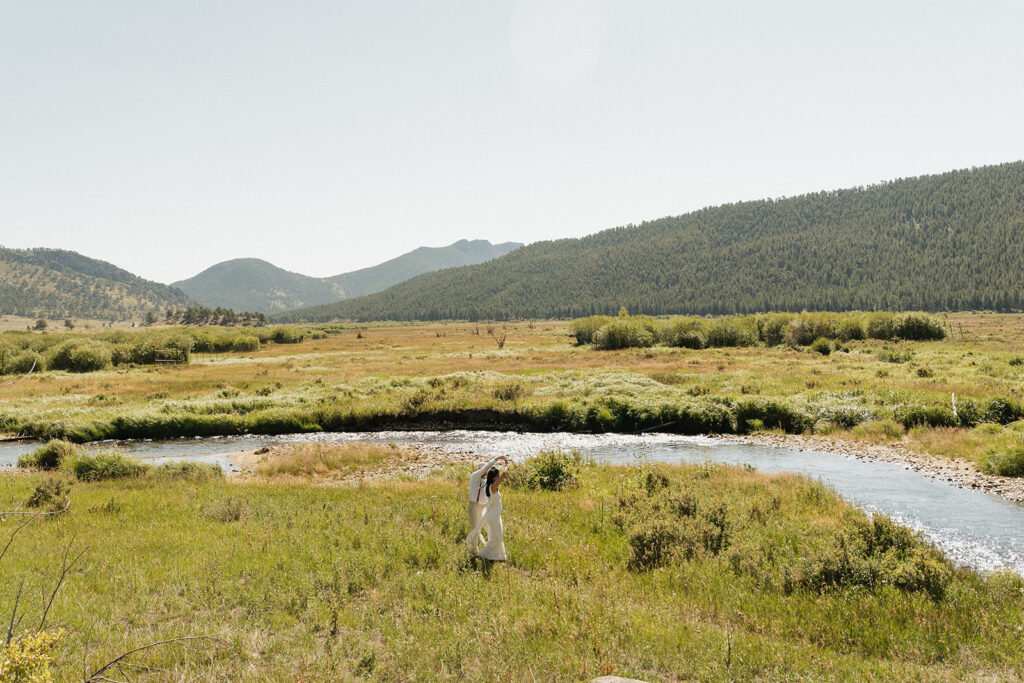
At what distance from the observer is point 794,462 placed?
83.8ft

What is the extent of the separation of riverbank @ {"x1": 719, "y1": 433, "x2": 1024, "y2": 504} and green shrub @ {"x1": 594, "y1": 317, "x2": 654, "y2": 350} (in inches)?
2049

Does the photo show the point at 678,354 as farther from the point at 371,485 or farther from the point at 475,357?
the point at 371,485

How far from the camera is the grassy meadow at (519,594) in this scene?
26.5 feet

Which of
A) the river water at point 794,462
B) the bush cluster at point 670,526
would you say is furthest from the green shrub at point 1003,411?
the bush cluster at point 670,526

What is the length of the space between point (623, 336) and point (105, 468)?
229 ft

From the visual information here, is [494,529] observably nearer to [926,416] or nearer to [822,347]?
[926,416]

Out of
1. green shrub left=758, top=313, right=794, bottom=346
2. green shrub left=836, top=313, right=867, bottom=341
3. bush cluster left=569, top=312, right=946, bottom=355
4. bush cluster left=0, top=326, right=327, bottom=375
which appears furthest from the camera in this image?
green shrub left=758, top=313, right=794, bottom=346

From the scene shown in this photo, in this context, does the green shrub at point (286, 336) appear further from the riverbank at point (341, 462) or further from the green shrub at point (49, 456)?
the green shrub at point (49, 456)

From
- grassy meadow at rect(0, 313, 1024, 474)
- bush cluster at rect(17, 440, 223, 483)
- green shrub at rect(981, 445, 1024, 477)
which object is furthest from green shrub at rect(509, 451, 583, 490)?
green shrub at rect(981, 445, 1024, 477)

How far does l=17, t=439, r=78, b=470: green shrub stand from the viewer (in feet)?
83.0

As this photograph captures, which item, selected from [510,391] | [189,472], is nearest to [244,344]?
[510,391]

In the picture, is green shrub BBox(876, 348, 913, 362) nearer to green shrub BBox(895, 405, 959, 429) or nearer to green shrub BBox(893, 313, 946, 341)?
green shrub BBox(893, 313, 946, 341)

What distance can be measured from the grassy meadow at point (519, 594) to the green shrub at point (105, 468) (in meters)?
6.39

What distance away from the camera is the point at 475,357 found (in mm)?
74688
